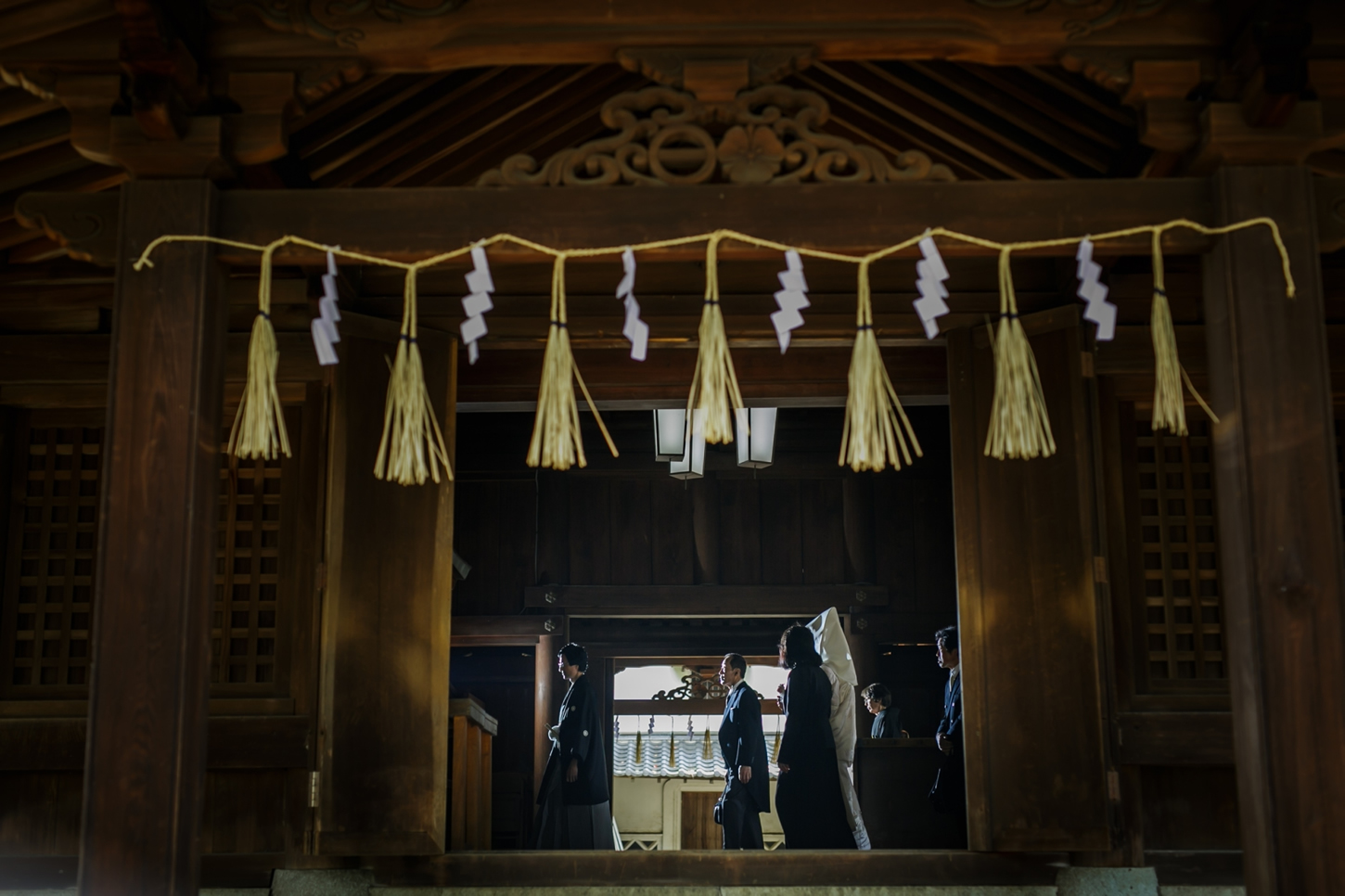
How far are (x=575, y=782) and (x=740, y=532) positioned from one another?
96.1 inches

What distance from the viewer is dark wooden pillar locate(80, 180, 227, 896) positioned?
11.3ft

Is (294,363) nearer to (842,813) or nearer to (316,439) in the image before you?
(316,439)

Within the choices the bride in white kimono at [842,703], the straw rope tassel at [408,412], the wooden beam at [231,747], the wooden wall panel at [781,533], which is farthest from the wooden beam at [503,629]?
the straw rope tassel at [408,412]

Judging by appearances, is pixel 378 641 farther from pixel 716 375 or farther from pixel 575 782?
pixel 575 782

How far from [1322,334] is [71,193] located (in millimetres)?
3560

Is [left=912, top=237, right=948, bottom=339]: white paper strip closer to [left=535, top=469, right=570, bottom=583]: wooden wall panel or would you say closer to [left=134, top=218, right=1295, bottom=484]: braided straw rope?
[left=134, top=218, right=1295, bottom=484]: braided straw rope

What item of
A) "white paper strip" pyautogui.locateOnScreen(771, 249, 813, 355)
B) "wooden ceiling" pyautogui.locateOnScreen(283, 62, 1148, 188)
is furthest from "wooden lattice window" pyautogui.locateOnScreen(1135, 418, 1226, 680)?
"white paper strip" pyautogui.locateOnScreen(771, 249, 813, 355)

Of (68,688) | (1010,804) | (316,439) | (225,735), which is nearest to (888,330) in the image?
(1010,804)

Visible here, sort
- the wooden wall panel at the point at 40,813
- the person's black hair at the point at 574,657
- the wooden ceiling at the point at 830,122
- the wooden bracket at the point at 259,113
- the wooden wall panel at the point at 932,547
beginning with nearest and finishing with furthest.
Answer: the wooden bracket at the point at 259,113 → the wooden ceiling at the point at 830,122 → the wooden wall panel at the point at 40,813 → the person's black hair at the point at 574,657 → the wooden wall panel at the point at 932,547

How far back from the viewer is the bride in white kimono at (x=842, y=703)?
704 cm

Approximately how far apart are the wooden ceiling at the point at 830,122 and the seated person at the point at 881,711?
12.3 feet

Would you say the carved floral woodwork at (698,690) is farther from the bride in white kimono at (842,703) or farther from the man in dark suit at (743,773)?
the man in dark suit at (743,773)

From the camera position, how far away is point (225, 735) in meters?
5.25

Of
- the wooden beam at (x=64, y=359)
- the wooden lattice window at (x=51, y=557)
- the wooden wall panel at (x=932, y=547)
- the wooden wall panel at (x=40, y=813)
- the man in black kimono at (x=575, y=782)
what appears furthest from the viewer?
the wooden wall panel at (x=932, y=547)
